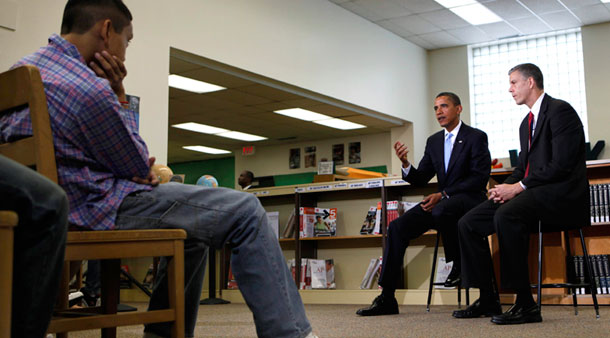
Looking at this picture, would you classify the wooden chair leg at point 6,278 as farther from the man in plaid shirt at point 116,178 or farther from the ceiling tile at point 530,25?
the ceiling tile at point 530,25

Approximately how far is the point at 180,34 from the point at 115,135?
14.1 feet

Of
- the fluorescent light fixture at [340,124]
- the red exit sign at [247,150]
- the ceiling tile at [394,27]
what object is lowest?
the red exit sign at [247,150]

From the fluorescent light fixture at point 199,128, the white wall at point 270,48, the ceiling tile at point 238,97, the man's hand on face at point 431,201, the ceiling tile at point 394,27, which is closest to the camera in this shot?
the man's hand on face at point 431,201

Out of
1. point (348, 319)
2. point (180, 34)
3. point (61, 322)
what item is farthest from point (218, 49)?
point (61, 322)

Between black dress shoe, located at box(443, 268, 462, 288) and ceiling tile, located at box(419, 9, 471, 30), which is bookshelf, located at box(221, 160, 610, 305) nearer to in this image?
black dress shoe, located at box(443, 268, 462, 288)

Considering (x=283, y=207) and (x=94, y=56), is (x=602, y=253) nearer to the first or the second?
(x=283, y=207)

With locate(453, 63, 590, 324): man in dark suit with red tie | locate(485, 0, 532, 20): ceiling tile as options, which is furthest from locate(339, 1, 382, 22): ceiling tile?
locate(453, 63, 590, 324): man in dark suit with red tie

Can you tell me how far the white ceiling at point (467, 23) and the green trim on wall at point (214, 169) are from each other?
517 cm

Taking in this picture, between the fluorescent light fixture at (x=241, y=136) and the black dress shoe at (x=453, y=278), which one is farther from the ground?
the fluorescent light fixture at (x=241, y=136)

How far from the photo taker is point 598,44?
8.51 meters

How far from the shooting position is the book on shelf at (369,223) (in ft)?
19.5

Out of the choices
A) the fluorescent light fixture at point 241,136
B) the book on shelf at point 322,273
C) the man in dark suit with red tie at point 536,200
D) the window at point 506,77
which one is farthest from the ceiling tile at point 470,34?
the man in dark suit with red tie at point 536,200

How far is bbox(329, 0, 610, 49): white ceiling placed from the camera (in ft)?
25.9

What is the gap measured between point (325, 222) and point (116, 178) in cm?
470
